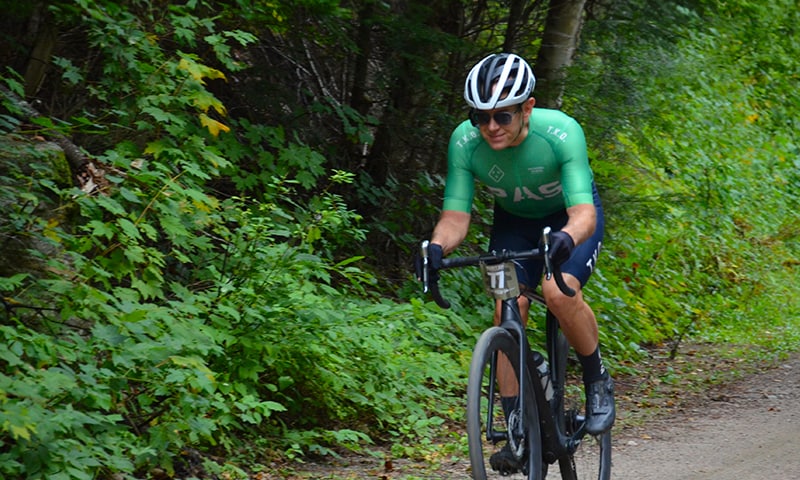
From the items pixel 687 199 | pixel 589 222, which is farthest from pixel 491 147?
pixel 687 199

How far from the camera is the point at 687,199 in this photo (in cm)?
1011

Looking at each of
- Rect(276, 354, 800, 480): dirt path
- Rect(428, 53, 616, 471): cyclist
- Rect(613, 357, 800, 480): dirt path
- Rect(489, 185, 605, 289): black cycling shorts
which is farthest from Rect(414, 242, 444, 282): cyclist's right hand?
Rect(613, 357, 800, 480): dirt path

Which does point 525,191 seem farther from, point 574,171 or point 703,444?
point 703,444

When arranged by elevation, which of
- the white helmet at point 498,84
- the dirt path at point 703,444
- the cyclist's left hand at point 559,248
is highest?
the white helmet at point 498,84

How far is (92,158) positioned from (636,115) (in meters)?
5.43

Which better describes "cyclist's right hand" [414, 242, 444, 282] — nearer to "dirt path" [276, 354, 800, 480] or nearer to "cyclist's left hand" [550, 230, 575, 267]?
"cyclist's left hand" [550, 230, 575, 267]

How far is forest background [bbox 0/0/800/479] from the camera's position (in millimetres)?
5152

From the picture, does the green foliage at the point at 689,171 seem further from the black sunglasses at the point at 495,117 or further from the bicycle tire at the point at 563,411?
the black sunglasses at the point at 495,117

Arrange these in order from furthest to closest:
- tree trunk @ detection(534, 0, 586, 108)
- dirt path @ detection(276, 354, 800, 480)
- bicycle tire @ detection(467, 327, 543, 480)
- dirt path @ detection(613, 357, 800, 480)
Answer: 1. tree trunk @ detection(534, 0, 586, 108)
2. dirt path @ detection(613, 357, 800, 480)
3. dirt path @ detection(276, 354, 800, 480)
4. bicycle tire @ detection(467, 327, 543, 480)

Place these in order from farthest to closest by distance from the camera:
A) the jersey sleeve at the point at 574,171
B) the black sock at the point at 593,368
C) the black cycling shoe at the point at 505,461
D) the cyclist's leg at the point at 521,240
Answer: the black sock at the point at 593,368, the cyclist's leg at the point at 521,240, the jersey sleeve at the point at 574,171, the black cycling shoe at the point at 505,461

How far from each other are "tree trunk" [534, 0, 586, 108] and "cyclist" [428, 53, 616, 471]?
14.7 feet

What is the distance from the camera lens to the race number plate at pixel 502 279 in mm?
4621

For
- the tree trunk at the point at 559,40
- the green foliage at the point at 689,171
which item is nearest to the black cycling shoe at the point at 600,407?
the green foliage at the point at 689,171

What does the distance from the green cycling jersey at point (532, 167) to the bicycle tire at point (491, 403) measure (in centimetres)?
79
